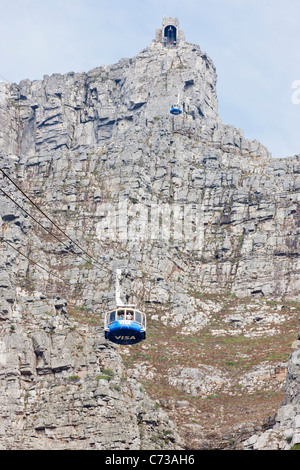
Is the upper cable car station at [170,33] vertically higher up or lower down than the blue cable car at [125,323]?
higher up

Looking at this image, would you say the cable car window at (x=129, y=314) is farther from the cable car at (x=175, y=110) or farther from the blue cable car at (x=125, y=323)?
the cable car at (x=175, y=110)

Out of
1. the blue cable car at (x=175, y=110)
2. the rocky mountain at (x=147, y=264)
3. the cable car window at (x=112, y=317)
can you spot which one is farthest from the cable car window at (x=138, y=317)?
the blue cable car at (x=175, y=110)

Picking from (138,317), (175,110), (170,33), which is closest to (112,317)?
(138,317)

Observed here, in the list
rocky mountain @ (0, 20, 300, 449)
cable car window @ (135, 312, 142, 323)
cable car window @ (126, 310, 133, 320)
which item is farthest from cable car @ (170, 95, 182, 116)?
cable car window @ (126, 310, 133, 320)
